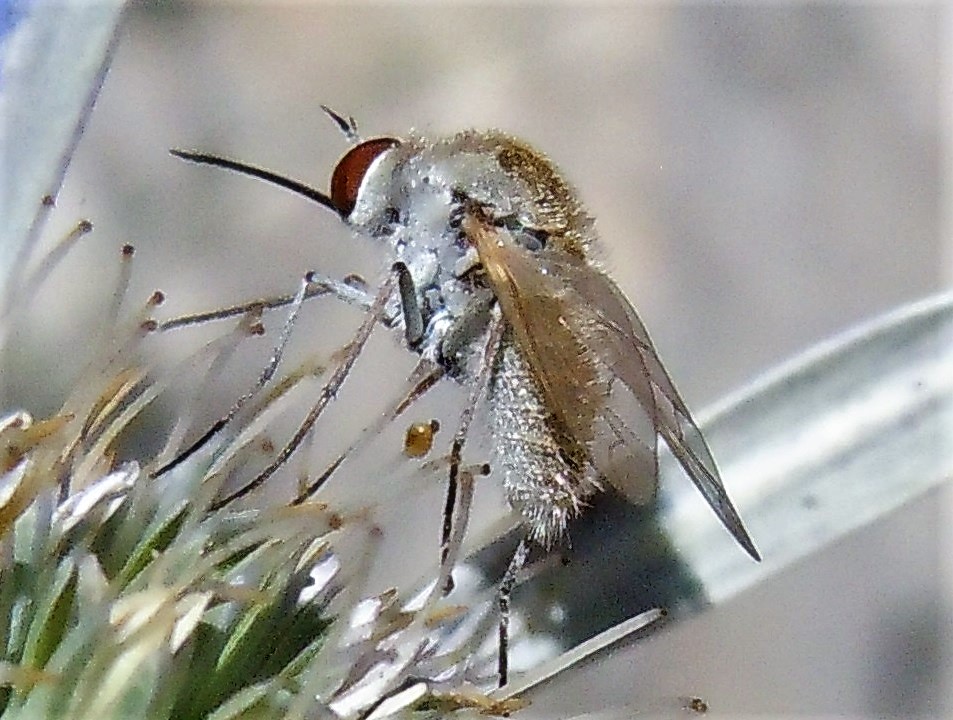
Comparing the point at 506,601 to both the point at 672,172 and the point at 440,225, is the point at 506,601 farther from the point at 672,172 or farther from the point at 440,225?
the point at 672,172

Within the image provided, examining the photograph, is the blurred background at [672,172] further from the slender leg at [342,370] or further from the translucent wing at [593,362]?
the translucent wing at [593,362]

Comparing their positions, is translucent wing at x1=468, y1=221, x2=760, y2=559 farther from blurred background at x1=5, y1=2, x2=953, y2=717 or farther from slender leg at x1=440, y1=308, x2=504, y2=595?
blurred background at x1=5, y1=2, x2=953, y2=717

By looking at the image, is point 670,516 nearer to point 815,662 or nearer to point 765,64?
point 815,662

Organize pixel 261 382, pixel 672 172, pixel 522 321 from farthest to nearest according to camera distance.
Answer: pixel 672 172, pixel 261 382, pixel 522 321

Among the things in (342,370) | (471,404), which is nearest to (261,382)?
(342,370)

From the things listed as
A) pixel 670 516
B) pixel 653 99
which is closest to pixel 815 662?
pixel 653 99

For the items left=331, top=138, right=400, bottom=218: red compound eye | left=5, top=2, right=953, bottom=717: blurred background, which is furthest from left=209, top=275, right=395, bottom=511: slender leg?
left=5, top=2, right=953, bottom=717: blurred background
